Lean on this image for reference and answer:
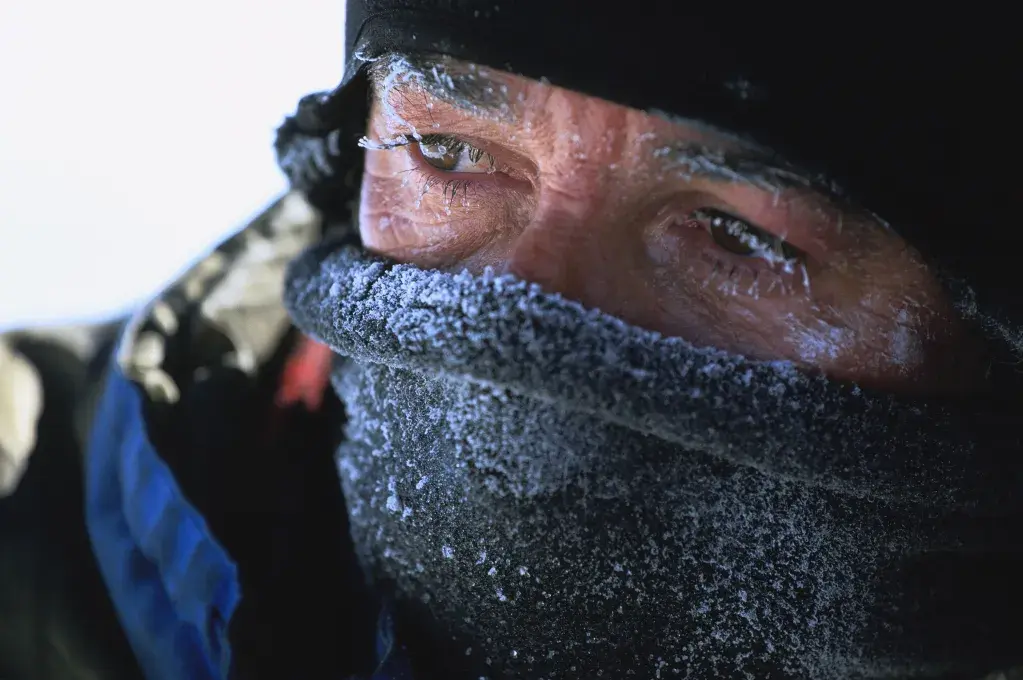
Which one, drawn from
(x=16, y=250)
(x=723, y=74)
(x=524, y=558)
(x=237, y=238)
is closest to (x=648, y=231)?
(x=723, y=74)

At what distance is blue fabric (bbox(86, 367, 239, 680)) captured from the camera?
3.94ft

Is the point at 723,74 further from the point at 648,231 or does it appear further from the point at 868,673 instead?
the point at 868,673

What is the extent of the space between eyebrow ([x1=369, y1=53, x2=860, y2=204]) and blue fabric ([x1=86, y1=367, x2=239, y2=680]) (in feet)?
2.63

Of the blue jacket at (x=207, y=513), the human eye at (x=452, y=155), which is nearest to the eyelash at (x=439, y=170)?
the human eye at (x=452, y=155)

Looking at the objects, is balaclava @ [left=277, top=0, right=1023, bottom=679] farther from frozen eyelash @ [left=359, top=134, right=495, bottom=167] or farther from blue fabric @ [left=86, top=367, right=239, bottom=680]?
blue fabric @ [left=86, top=367, right=239, bottom=680]

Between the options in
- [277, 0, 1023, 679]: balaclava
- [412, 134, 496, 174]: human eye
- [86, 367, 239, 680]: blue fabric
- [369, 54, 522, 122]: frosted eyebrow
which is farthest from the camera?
[86, 367, 239, 680]: blue fabric

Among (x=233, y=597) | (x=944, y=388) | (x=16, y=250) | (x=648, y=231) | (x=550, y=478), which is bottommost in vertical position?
(x=16, y=250)

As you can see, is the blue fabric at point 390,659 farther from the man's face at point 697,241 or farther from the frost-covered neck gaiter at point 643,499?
the man's face at point 697,241

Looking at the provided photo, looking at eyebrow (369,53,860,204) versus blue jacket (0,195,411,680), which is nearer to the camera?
eyebrow (369,53,860,204)

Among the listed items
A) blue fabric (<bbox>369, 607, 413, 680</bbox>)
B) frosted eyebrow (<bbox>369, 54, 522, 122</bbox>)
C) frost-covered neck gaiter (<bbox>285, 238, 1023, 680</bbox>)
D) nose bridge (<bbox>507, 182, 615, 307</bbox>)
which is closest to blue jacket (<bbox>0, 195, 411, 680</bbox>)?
blue fabric (<bbox>369, 607, 413, 680</bbox>)

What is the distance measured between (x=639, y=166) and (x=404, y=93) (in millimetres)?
363

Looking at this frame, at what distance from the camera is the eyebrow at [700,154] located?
2.78ft

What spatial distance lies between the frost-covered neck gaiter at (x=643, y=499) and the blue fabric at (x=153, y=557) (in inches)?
12.9

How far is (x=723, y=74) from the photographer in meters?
0.82
